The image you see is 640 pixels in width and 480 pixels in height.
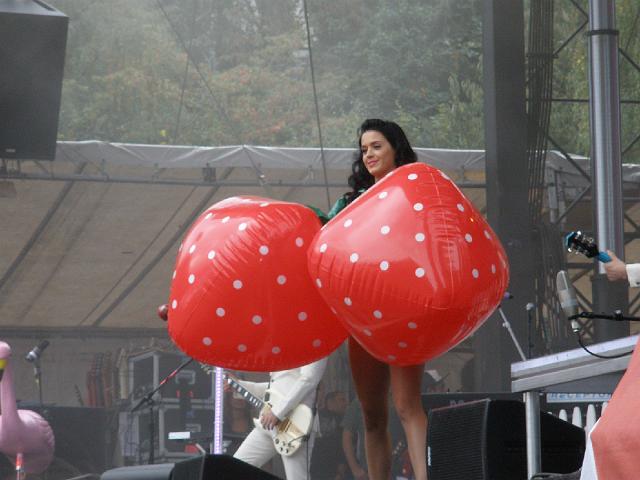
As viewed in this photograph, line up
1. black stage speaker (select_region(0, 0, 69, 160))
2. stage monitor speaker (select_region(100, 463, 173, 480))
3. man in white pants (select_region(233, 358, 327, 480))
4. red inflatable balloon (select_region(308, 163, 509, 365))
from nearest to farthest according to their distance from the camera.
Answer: red inflatable balloon (select_region(308, 163, 509, 365)) < stage monitor speaker (select_region(100, 463, 173, 480)) < black stage speaker (select_region(0, 0, 69, 160)) < man in white pants (select_region(233, 358, 327, 480))

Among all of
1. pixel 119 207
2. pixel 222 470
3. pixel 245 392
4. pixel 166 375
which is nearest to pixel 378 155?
pixel 222 470

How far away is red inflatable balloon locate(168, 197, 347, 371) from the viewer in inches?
123

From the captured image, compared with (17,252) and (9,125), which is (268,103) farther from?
(9,125)

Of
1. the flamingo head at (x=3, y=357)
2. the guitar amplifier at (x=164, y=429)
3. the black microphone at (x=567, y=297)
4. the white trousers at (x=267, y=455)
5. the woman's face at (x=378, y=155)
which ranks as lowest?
the guitar amplifier at (x=164, y=429)

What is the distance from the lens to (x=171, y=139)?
10.8 m

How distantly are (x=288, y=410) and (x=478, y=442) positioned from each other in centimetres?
262

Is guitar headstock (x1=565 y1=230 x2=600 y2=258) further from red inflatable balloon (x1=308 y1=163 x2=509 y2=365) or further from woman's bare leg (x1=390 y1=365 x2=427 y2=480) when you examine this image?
woman's bare leg (x1=390 y1=365 x2=427 y2=480)

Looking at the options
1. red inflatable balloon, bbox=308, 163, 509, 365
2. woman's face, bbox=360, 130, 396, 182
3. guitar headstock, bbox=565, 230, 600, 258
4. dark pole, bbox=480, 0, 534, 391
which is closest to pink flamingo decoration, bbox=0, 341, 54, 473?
dark pole, bbox=480, 0, 534, 391

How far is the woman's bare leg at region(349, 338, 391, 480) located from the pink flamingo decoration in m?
3.86

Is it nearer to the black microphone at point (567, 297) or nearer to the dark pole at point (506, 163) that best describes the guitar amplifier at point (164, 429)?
the dark pole at point (506, 163)

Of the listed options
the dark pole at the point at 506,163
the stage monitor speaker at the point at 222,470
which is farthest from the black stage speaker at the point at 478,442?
the dark pole at the point at 506,163

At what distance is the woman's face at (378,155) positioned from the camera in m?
3.35

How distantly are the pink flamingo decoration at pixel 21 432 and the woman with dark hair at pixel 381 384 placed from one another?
386 centimetres

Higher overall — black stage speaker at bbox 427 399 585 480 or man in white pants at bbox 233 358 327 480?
black stage speaker at bbox 427 399 585 480
